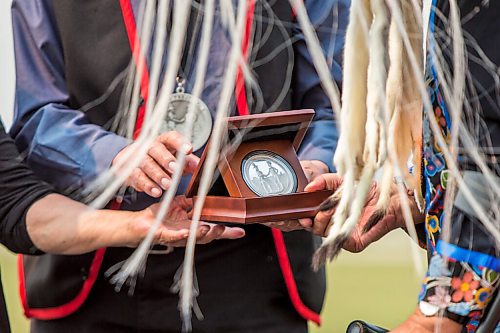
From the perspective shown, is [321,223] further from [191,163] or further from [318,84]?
[318,84]

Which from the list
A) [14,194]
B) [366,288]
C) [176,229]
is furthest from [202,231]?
[366,288]

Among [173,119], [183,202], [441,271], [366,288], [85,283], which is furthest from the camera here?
[366,288]

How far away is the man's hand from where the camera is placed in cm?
134

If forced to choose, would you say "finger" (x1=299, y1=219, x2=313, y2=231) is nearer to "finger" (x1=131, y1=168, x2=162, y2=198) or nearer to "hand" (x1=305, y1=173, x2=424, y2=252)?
"hand" (x1=305, y1=173, x2=424, y2=252)

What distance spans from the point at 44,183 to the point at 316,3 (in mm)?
469

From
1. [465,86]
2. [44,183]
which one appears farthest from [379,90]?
[44,183]

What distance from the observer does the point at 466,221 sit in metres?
1.08

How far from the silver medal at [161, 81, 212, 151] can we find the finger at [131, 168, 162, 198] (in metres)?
0.07

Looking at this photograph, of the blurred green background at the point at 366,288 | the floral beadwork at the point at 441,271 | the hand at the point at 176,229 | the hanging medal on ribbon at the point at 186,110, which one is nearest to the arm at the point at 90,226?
the hand at the point at 176,229

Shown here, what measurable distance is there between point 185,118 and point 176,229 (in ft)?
0.53

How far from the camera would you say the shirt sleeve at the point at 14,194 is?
1.40 metres

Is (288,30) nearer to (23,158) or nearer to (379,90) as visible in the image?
(23,158)

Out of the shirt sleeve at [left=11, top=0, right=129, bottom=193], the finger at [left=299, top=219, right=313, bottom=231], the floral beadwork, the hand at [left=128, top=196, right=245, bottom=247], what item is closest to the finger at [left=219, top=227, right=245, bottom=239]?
the hand at [left=128, top=196, right=245, bottom=247]

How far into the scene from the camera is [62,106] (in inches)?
57.6
